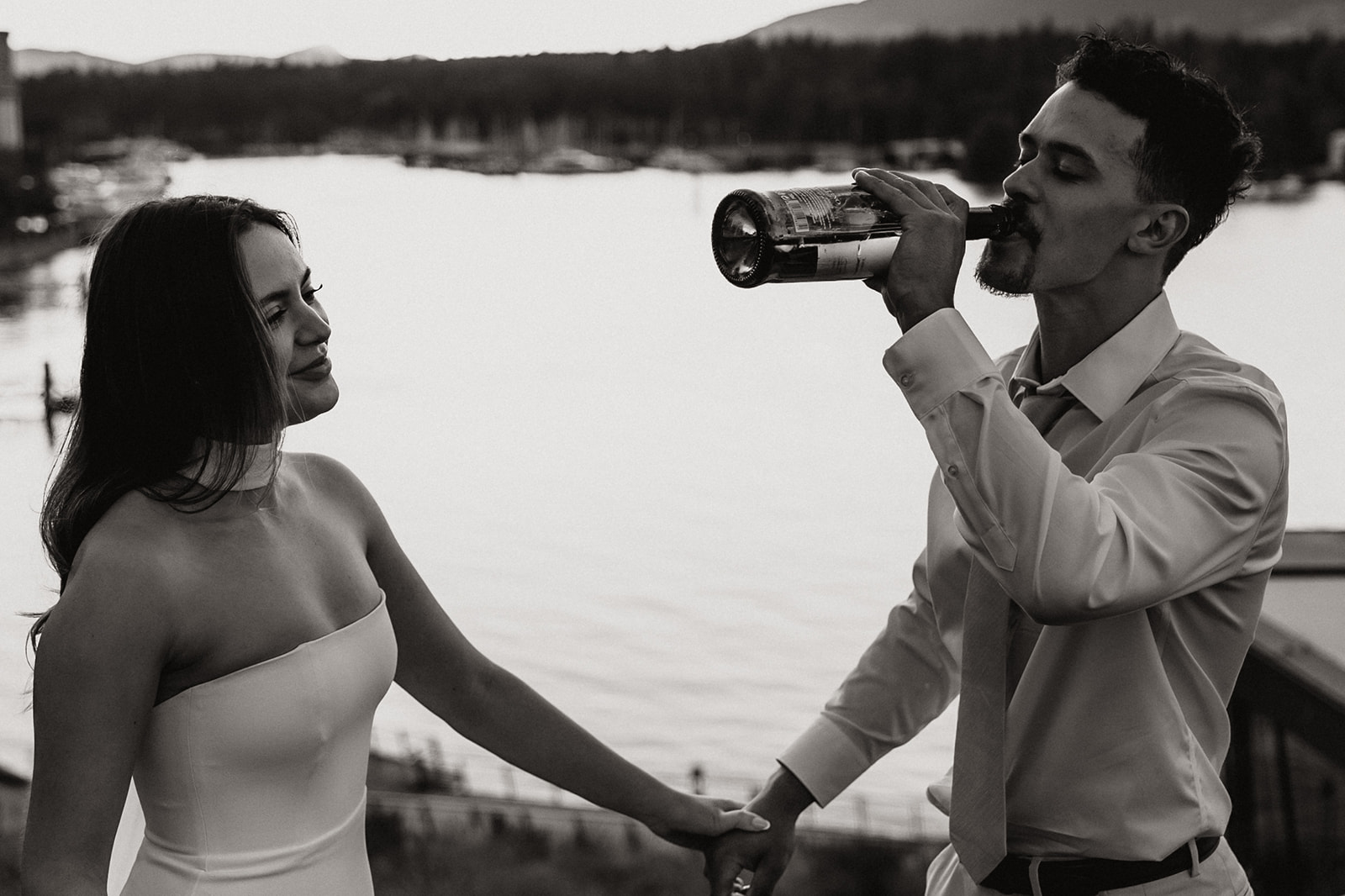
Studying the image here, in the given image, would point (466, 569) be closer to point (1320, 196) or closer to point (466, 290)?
point (466, 290)

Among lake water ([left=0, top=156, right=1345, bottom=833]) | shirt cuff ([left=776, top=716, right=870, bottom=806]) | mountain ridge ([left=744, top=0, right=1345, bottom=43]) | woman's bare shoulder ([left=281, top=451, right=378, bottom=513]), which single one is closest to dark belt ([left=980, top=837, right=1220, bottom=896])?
shirt cuff ([left=776, top=716, right=870, bottom=806])

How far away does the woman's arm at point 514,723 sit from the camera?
54.7 inches

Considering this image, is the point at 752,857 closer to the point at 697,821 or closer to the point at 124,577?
the point at 697,821

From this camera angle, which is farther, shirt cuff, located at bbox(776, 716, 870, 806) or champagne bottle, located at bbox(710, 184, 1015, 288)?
shirt cuff, located at bbox(776, 716, 870, 806)

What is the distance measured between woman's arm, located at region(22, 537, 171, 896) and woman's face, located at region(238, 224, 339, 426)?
237 millimetres

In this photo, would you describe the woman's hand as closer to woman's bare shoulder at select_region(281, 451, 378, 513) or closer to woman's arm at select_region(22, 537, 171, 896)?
woman's bare shoulder at select_region(281, 451, 378, 513)

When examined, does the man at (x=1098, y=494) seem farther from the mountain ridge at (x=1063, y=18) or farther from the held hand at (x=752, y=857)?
the mountain ridge at (x=1063, y=18)

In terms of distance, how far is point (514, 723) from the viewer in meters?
1.44

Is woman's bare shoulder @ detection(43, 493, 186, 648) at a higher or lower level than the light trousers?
higher

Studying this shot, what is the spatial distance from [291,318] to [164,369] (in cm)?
12

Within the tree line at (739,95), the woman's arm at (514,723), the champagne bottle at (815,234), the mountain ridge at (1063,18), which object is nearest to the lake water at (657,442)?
the tree line at (739,95)

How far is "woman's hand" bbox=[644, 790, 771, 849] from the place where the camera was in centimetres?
147

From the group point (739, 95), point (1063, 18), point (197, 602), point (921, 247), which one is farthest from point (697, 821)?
point (1063, 18)

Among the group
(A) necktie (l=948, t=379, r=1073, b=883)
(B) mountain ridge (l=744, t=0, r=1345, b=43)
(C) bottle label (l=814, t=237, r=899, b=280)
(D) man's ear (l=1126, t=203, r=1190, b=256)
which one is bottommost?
(A) necktie (l=948, t=379, r=1073, b=883)
